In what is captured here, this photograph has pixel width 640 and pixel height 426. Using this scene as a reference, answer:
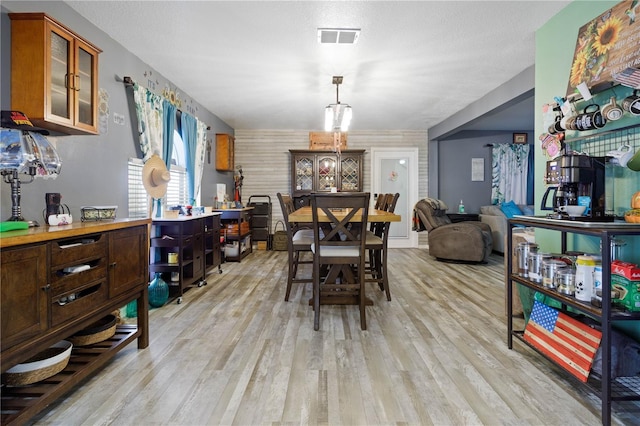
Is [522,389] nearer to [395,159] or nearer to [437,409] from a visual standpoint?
[437,409]

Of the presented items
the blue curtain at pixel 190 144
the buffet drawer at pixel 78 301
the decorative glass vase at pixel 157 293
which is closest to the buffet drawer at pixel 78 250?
the buffet drawer at pixel 78 301

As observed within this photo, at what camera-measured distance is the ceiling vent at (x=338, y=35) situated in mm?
2705

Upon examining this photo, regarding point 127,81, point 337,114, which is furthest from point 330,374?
point 127,81

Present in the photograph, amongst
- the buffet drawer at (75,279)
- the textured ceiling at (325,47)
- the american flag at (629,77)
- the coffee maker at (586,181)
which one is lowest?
the buffet drawer at (75,279)

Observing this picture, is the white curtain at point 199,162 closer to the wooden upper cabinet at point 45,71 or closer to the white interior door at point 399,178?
the wooden upper cabinet at point 45,71

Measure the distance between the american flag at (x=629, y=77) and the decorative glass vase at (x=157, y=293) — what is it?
360 cm

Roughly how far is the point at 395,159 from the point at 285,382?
5739 millimetres

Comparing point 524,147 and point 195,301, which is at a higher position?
point 524,147

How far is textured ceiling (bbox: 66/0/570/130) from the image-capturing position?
2.44 metres

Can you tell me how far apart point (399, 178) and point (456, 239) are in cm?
215

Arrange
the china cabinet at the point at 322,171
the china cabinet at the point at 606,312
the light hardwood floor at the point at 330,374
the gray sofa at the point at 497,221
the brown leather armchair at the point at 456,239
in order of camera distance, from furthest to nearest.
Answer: the china cabinet at the point at 322,171 → the gray sofa at the point at 497,221 → the brown leather armchair at the point at 456,239 → the light hardwood floor at the point at 330,374 → the china cabinet at the point at 606,312

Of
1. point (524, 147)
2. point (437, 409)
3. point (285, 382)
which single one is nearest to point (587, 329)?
point (437, 409)

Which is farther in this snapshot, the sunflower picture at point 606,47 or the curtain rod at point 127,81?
the curtain rod at point 127,81

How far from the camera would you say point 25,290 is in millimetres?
1358
